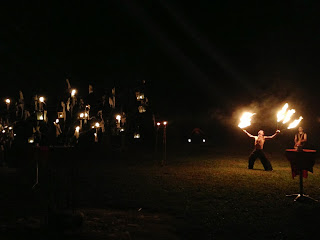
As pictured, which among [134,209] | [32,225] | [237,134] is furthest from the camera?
[237,134]

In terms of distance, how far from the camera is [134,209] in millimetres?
8938

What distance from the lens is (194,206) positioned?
9.20 metres

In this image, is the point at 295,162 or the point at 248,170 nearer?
the point at 295,162

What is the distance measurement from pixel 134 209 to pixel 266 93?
78.4ft

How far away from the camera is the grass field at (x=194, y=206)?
693 centimetres

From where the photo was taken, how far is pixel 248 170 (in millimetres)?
16766

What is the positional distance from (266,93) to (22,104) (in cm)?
2130

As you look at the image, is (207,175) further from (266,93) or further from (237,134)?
(237,134)

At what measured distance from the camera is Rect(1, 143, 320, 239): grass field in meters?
6.93

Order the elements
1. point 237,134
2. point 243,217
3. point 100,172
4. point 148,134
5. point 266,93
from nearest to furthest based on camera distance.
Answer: point 243,217
point 100,172
point 266,93
point 148,134
point 237,134

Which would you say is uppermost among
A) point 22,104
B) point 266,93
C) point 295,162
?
point 266,93

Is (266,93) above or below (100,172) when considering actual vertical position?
above

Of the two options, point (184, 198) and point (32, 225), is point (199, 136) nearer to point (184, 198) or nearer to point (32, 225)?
point (184, 198)

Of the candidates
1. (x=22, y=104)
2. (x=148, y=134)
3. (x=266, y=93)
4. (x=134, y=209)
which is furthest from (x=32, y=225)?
(x=148, y=134)
